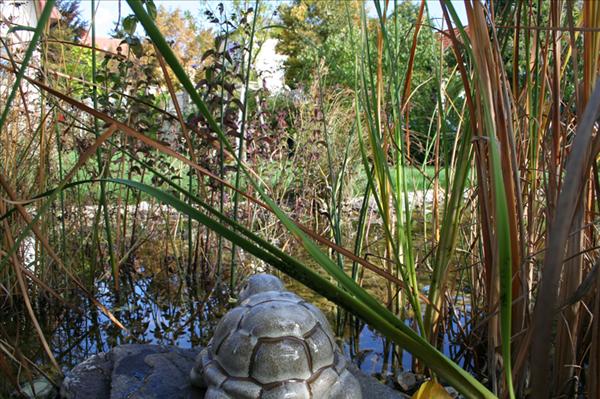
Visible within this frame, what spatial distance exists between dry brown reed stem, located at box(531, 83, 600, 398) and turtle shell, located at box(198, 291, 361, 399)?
543 millimetres

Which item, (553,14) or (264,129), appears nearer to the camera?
(553,14)

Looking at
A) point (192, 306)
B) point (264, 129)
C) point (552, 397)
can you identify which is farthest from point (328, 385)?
point (264, 129)

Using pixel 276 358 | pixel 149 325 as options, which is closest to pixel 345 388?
pixel 276 358

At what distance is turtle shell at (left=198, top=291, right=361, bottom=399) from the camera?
1545mm

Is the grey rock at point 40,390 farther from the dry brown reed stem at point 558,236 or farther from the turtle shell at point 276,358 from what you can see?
the dry brown reed stem at point 558,236

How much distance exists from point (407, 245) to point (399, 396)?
494mm

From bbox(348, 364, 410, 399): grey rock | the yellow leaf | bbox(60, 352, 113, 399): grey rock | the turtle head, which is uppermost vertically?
the turtle head

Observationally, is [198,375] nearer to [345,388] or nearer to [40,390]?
[345,388]

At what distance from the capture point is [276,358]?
1544 millimetres

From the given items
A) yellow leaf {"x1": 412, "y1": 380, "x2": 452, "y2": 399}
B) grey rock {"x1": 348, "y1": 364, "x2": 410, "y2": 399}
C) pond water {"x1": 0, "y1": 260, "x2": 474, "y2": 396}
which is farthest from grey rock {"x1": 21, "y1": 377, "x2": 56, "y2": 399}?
yellow leaf {"x1": 412, "y1": 380, "x2": 452, "y2": 399}

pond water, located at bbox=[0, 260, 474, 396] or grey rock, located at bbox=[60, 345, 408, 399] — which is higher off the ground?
grey rock, located at bbox=[60, 345, 408, 399]

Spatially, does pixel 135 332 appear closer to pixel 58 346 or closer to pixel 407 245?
pixel 58 346

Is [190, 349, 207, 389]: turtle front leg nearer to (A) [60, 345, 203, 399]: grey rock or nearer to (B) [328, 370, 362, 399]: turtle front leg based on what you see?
(A) [60, 345, 203, 399]: grey rock

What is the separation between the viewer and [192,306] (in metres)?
3.29
